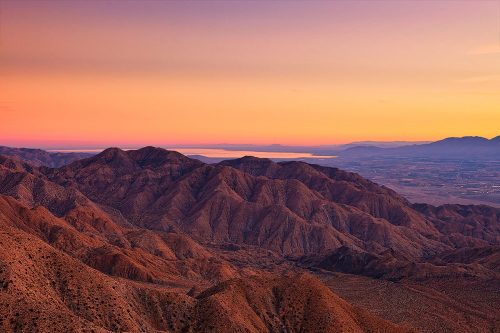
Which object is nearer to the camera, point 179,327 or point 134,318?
point 134,318

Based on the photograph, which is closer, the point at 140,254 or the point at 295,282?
the point at 295,282

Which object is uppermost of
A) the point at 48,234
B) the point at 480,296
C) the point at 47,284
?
the point at 47,284

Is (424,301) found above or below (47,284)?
below

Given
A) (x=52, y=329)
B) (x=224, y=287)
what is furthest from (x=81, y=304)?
(x=224, y=287)

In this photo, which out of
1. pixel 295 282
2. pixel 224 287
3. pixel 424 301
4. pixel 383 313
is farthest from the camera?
pixel 424 301

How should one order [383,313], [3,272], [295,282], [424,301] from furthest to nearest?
[424,301], [383,313], [295,282], [3,272]

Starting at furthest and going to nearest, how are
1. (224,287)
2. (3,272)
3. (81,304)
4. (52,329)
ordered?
1. (224,287)
2. (81,304)
3. (3,272)
4. (52,329)

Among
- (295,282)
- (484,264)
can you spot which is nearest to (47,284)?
(295,282)

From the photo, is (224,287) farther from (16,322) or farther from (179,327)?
(16,322)

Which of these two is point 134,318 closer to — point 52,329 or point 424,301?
point 52,329
